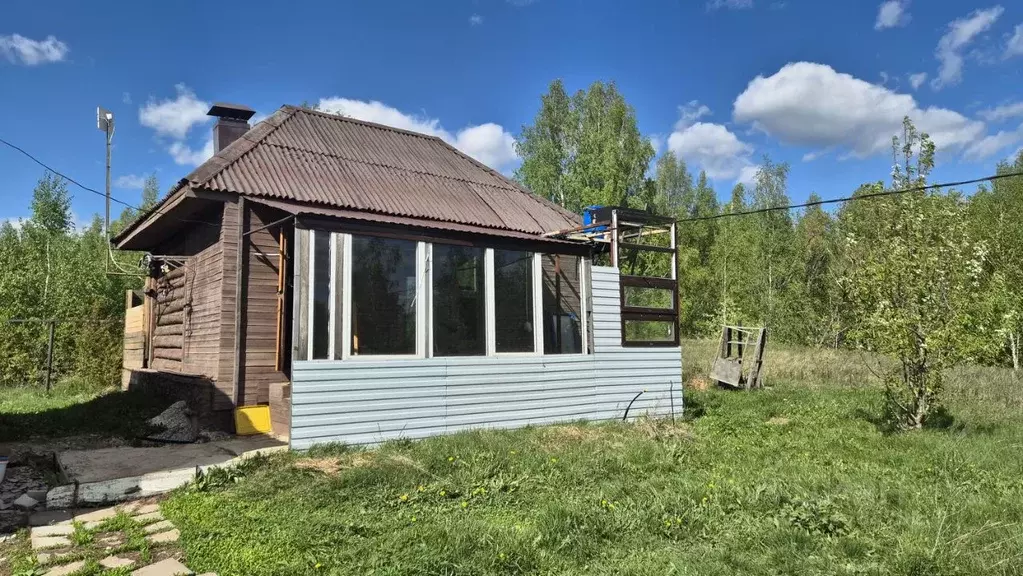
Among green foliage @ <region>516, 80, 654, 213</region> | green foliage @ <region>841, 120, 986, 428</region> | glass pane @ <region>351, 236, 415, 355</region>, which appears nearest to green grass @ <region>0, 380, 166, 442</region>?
glass pane @ <region>351, 236, 415, 355</region>

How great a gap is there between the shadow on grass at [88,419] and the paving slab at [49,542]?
388cm

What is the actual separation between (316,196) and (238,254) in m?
1.43

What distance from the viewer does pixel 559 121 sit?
2928 centimetres

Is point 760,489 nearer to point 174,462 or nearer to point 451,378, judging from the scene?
point 451,378

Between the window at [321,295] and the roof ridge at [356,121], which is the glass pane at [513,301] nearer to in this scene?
the window at [321,295]

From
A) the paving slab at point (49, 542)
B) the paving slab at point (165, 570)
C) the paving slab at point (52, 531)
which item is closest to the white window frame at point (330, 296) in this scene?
the paving slab at point (52, 531)

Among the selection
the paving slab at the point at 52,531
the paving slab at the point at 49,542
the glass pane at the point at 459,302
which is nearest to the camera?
the paving slab at the point at 49,542

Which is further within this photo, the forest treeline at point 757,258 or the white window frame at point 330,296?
the forest treeline at point 757,258

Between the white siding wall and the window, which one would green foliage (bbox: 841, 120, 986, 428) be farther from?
the window

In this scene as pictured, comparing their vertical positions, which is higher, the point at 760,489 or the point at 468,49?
the point at 468,49

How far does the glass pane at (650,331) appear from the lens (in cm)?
1010

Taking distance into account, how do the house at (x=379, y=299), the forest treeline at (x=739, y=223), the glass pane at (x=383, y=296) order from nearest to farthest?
1. the house at (x=379, y=299)
2. the glass pane at (x=383, y=296)
3. the forest treeline at (x=739, y=223)

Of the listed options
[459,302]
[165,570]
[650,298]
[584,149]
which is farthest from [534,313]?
[584,149]

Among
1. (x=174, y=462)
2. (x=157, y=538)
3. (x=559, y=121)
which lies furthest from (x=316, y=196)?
(x=559, y=121)
